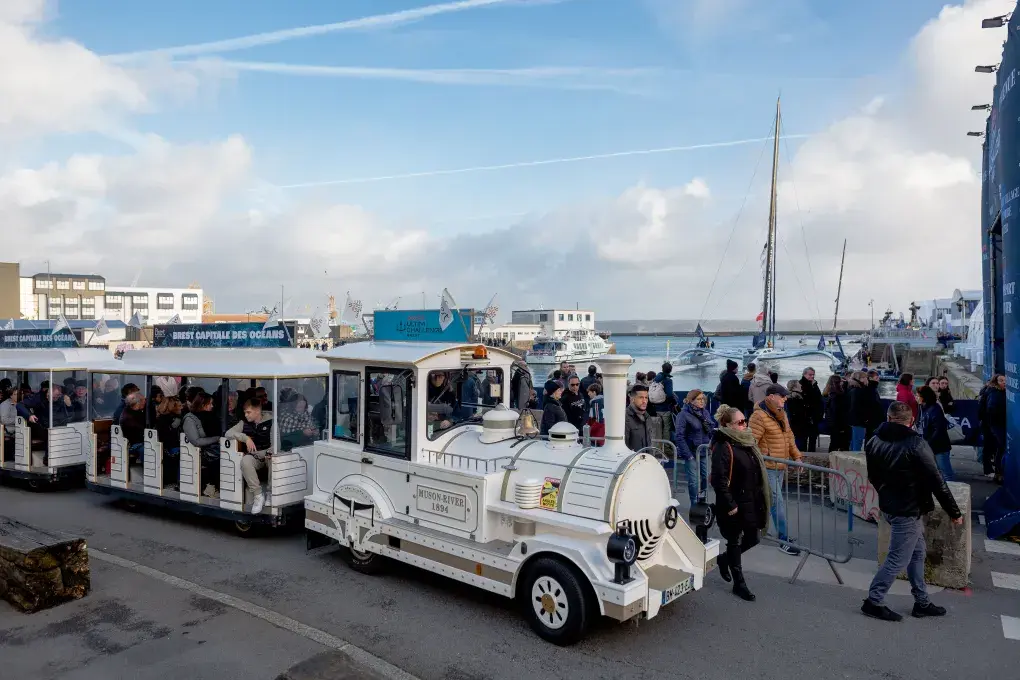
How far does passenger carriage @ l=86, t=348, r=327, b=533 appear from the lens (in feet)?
25.6

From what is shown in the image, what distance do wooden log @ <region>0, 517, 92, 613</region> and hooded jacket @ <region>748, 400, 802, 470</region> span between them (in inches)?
272

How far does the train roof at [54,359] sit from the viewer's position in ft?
35.8

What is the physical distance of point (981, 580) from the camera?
622cm

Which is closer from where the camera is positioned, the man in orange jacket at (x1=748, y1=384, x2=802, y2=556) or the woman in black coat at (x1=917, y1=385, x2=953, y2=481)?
the man in orange jacket at (x1=748, y1=384, x2=802, y2=556)

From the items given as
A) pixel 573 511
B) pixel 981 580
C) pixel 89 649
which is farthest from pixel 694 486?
pixel 89 649

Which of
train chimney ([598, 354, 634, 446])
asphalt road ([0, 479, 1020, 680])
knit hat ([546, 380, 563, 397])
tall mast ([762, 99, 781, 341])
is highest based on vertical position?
tall mast ([762, 99, 781, 341])

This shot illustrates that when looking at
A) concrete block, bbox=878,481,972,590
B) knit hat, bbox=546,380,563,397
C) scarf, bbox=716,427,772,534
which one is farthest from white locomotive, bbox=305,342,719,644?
knit hat, bbox=546,380,563,397

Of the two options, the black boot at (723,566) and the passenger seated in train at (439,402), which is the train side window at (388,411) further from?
the black boot at (723,566)

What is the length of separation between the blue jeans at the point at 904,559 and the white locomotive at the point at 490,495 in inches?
52.6

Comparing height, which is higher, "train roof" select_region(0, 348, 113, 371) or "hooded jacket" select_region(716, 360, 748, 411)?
"train roof" select_region(0, 348, 113, 371)

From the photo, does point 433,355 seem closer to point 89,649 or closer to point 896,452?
point 89,649

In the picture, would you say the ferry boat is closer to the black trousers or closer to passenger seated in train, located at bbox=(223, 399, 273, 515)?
passenger seated in train, located at bbox=(223, 399, 273, 515)

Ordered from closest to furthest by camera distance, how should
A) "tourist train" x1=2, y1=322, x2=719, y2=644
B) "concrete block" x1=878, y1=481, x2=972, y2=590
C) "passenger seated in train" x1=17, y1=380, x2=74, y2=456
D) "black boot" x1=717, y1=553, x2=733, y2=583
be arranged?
"tourist train" x1=2, y1=322, x2=719, y2=644 < "concrete block" x1=878, y1=481, x2=972, y2=590 < "black boot" x1=717, y1=553, x2=733, y2=583 < "passenger seated in train" x1=17, y1=380, x2=74, y2=456

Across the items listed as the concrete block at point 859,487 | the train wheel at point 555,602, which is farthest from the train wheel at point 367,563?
the concrete block at point 859,487
